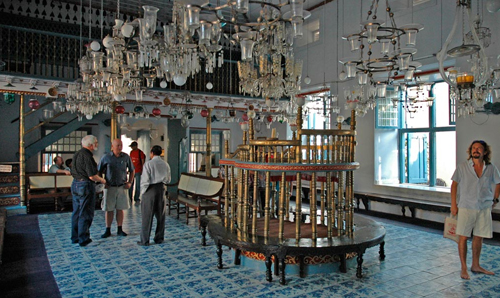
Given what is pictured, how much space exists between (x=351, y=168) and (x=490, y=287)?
201 cm

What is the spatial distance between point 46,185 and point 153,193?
5.00 metres

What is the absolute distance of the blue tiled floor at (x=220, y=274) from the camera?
159 inches

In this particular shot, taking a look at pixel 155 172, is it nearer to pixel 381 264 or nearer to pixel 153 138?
pixel 381 264

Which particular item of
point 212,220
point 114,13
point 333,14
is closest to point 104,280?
point 212,220

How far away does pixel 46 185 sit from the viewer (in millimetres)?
9398

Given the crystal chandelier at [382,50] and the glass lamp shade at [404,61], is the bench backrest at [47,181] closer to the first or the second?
the crystal chandelier at [382,50]

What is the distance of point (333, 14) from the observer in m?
11.4

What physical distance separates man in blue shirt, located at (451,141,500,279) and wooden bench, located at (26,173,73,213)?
341 inches

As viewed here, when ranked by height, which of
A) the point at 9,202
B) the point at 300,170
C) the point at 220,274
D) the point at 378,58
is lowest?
the point at 220,274

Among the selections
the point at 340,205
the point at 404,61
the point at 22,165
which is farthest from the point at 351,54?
the point at 22,165

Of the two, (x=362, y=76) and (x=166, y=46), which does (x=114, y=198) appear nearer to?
(x=166, y=46)

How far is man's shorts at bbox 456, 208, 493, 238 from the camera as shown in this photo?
439 cm

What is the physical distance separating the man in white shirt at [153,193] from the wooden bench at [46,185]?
448cm

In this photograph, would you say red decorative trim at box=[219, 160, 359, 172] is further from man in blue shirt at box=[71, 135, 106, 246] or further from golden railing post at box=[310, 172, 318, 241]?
man in blue shirt at box=[71, 135, 106, 246]
